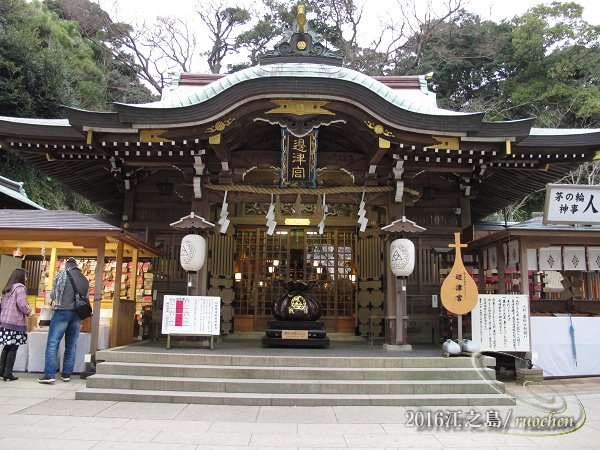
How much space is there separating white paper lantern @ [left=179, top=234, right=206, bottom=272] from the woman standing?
276 centimetres

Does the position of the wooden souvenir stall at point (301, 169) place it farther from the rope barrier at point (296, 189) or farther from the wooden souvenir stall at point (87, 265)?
the wooden souvenir stall at point (87, 265)

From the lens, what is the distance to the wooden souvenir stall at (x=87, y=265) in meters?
8.15

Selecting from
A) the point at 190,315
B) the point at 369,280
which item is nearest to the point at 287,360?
the point at 190,315

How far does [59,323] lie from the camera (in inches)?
297

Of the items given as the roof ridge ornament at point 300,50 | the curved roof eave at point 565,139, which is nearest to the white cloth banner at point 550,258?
the curved roof eave at point 565,139

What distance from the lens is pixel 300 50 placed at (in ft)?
33.9

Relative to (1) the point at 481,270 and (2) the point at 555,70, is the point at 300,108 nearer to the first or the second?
(1) the point at 481,270

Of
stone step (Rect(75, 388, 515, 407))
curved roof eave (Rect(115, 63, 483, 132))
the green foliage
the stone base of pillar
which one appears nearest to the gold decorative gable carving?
curved roof eave (Rect(115, 63, 483, 132))

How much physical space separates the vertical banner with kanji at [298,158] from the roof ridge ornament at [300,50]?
203 cm

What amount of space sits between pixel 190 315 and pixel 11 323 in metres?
2.87

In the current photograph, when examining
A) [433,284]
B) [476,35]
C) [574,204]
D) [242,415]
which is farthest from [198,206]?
[476,35]

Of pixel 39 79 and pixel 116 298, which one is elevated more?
pixel 39 79

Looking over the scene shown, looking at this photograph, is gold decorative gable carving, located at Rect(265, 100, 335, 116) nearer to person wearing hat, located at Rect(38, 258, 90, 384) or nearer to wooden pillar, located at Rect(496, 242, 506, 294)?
wooden pillar, located at Rect(496, 242, 506, 294)

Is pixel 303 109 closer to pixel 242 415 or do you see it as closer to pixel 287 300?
pixel 287 300
